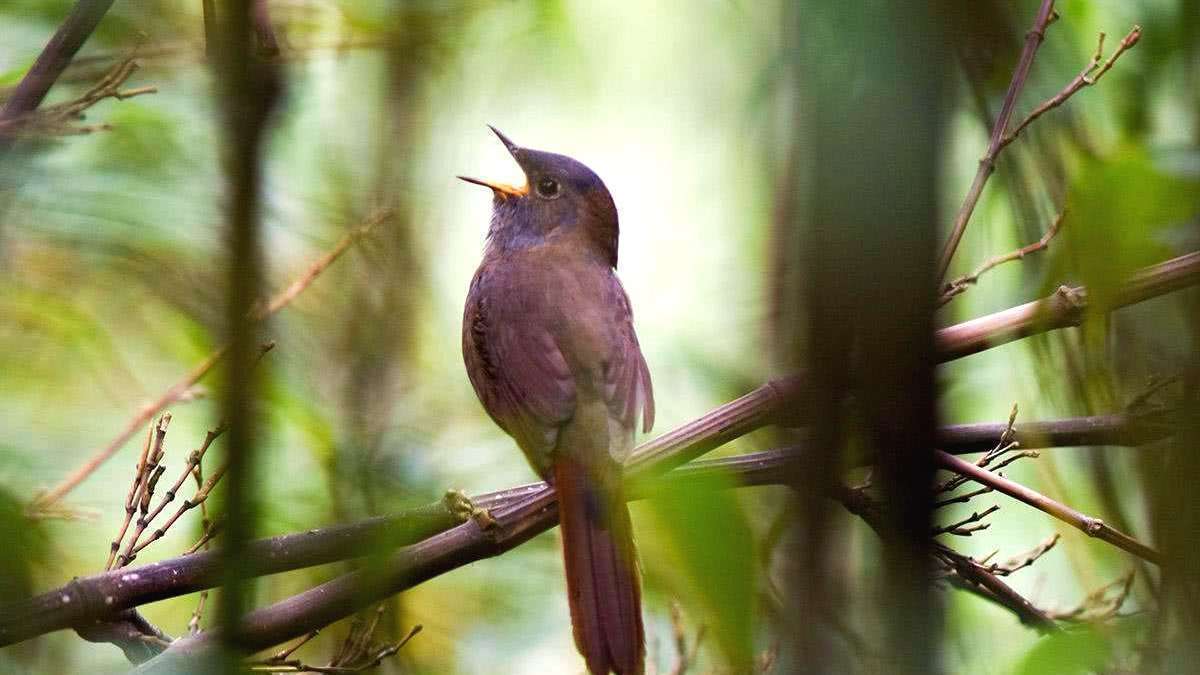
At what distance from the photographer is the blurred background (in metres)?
0.87

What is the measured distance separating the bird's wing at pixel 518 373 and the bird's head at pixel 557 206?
48 cm

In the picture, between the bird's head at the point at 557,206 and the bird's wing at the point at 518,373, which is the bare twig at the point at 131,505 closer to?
the bird's wing at the point at 518,373

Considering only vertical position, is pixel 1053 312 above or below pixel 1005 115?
below

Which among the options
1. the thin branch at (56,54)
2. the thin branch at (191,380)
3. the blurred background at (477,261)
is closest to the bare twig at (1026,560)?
the blurred background at (477,261)

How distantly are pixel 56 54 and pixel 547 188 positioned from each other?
7.09ft

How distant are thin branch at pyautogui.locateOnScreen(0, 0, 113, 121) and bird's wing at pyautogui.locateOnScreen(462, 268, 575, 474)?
1332mm

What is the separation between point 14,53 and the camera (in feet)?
7.72

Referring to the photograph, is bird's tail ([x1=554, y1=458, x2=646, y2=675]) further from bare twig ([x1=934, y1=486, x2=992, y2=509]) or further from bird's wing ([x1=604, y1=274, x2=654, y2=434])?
bare twig ([x1=934, y1=486, x2=992, y2=509])

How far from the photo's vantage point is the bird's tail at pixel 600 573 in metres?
1.97

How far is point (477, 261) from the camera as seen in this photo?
352 centimetres

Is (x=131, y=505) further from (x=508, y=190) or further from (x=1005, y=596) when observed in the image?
(x=508, y=190)

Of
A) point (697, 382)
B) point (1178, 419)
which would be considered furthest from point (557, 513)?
point (1178, 419)

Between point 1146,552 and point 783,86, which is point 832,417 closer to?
point 783,86

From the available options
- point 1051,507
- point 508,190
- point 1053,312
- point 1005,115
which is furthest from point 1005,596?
point 508,190
